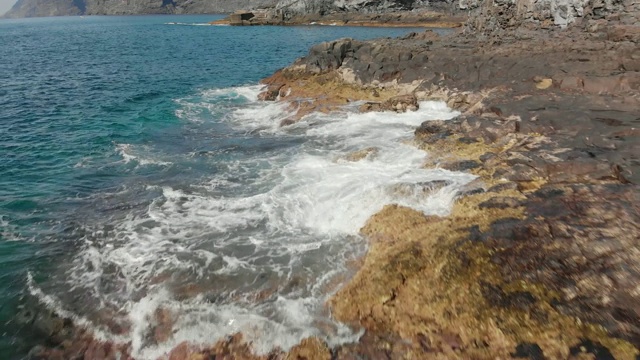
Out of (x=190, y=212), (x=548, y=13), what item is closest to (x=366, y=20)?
(x=548, y=13)

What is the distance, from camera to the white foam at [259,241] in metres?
10.3

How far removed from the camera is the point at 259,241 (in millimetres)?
13969

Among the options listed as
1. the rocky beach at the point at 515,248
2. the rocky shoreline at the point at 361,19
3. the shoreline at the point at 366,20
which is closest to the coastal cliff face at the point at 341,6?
the rocky shoreline at the point at 361,19

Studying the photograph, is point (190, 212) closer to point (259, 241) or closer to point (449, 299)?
point (259, 241)

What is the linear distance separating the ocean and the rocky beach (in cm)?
67

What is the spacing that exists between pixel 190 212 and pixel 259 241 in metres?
4.14

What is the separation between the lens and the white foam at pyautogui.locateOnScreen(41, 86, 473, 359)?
10.3 metres

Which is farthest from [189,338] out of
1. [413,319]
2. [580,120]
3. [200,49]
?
[200,49]

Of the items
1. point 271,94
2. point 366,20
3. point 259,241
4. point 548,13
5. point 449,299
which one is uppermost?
point 366,20

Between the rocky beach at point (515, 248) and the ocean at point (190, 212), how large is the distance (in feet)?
2.21

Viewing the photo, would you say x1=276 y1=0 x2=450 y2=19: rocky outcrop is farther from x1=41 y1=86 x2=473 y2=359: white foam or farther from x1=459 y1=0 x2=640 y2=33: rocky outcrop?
x1=41 y1=86 x2=473 y2=359: white foam

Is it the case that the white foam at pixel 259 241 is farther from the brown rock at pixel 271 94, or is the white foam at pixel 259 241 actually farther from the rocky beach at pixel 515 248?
the brown rock at pixel 271 94

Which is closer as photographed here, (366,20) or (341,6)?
(366,20)

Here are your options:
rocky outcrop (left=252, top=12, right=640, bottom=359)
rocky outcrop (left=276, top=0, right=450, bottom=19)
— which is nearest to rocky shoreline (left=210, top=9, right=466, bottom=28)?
rocky outcrop (left=276, top=0, right=450, bottom=19)
